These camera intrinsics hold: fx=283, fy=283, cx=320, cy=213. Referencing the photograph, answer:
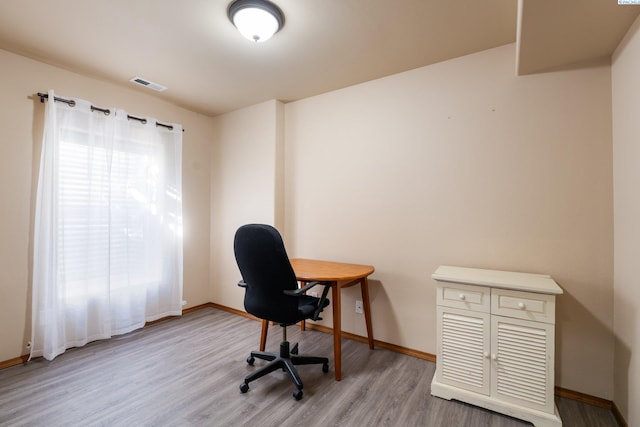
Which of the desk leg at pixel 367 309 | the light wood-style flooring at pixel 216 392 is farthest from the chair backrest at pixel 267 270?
the desk leg at pixel 367 309

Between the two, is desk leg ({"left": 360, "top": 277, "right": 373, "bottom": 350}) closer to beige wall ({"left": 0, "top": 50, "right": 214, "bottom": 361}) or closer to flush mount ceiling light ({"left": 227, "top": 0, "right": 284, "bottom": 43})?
flush mount ceiling light ({"left": 227, "top": 0, "right": 284, "bottom": 43})

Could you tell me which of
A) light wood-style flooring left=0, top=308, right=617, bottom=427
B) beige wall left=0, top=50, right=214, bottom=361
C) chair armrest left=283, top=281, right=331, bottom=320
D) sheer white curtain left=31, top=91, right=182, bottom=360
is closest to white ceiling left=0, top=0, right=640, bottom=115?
beige wall left=0, top=50, right=214, bottom=361

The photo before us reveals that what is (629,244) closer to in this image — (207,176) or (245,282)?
(245,282)

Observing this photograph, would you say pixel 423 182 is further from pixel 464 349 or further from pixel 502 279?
pixel 464 349

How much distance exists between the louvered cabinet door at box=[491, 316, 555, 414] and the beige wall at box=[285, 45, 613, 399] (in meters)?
0.44

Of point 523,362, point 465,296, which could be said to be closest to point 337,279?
point 465,296

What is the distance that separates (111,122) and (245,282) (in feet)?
7.08

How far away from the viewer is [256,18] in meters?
1.81

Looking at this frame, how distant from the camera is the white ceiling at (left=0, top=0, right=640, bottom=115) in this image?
1.66 metres

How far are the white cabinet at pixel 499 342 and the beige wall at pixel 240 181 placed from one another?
2060 mm

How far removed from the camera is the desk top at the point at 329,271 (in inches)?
83.6

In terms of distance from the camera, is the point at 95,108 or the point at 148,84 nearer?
the point at 95,108

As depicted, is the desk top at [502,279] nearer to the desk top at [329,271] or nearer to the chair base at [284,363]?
the desk top at [329,271]

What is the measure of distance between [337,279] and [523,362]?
1237 millimetres
